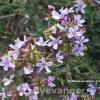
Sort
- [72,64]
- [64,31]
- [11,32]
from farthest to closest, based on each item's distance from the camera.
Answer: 1. [11,32]
2. [72,64]
3. [64,31]

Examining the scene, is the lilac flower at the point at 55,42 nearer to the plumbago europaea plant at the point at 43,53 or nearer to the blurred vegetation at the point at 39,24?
the plumbago europaea plant at the point at 43,53

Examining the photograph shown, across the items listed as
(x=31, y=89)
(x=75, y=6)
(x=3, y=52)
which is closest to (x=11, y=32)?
(x=3, y=52)

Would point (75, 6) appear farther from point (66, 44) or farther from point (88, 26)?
point (66, 44)

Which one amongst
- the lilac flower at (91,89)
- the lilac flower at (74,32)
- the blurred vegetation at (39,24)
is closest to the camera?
the lilac flower at (74,32)

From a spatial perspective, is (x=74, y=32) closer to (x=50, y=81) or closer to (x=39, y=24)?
(x=50, y=81)

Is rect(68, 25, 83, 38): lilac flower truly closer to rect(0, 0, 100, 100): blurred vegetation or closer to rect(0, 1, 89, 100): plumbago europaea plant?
rect(0, 1, 89, 100): plumbago europaea plant

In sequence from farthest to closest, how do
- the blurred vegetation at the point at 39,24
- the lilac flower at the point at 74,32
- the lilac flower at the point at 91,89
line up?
the blurred vegetation at the point at 39,24, the lilac flower at the point at 91,89, the lilac flower at the point at 74,32

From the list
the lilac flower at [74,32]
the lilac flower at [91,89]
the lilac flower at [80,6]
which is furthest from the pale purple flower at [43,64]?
the lilac flower at [80,6]
